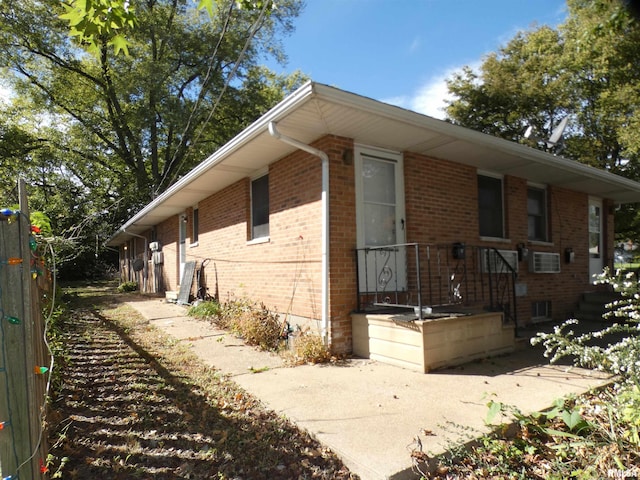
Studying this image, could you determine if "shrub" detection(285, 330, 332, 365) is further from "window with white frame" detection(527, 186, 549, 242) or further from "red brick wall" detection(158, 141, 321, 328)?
"window with white frame" detection(527, 186, 549, 242)

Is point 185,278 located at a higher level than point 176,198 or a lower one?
lower

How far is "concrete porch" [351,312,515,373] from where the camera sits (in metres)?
4.41

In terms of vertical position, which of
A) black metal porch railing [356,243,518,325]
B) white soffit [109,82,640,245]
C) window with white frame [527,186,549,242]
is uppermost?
white soffit [109,82,640,245]

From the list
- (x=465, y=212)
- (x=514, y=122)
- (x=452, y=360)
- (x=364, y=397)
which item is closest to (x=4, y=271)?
(x=364, y=397)

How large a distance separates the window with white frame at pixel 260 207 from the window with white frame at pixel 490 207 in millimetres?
3774

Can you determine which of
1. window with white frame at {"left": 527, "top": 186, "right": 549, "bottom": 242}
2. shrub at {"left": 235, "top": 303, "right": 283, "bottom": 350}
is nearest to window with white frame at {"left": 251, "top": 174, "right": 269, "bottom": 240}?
shrub at {"left": 235, "top": 303, "right": 283, "bottom": 350}

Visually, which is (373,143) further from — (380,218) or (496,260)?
(496,260)

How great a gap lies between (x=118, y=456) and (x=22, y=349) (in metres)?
1.27

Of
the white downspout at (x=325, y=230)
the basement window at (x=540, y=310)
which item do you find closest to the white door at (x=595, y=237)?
the basement window at (x=540, y=310)

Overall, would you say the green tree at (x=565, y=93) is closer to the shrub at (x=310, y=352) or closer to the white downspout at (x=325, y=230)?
the white downspout at (x=325, y=230)

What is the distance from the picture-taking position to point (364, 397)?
11.9 feet

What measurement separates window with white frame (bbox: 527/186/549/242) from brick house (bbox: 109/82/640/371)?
33 mm

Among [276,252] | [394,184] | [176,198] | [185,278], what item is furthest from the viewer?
[185,278]

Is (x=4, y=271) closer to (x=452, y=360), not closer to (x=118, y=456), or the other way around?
(x=118, y=456)
